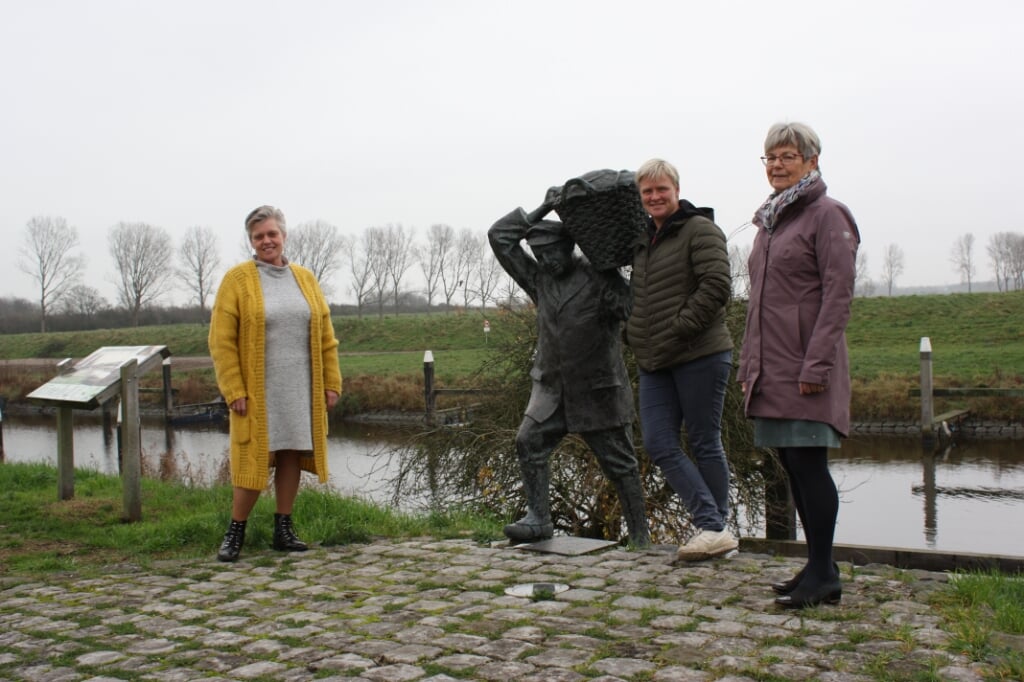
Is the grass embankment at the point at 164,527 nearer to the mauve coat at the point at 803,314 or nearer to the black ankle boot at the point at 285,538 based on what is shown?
the black ankle boot at the point at 285,538

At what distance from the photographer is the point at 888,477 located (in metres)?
14.6

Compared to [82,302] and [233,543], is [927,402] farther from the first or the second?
[82,302]

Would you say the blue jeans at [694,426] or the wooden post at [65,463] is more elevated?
the blue jeans at [694,426]

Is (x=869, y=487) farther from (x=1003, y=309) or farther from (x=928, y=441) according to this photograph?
(x=1003, y=309)

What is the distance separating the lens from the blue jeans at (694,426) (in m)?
4.60

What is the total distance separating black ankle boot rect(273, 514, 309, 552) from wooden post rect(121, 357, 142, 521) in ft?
5.73

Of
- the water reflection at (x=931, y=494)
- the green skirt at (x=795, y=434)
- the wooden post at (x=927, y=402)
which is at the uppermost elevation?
the green skirt at (x=795, y=434)

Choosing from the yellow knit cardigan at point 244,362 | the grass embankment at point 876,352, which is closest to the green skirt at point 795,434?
the yellow knit cardigan at point 244,362

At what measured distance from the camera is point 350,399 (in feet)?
80.1

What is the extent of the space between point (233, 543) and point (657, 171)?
10.1 ft

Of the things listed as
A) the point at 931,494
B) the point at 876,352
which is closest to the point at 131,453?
the point at 931,494

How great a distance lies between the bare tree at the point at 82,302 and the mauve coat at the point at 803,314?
72.3 metres

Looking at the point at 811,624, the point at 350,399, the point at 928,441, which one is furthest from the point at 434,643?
the point at 350,399

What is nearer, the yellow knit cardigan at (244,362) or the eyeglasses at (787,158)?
the eyeglasses at (787,158)
